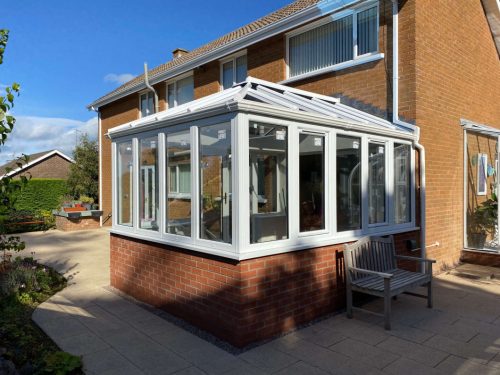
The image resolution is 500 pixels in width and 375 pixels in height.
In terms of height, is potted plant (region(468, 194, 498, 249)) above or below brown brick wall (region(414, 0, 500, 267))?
below

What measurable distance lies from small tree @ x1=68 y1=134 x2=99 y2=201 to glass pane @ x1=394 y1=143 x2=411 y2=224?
15387 mm

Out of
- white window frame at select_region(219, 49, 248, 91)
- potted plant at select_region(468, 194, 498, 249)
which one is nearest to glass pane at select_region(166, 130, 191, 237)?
white window frame at select_region(219, 49, 248, 91)

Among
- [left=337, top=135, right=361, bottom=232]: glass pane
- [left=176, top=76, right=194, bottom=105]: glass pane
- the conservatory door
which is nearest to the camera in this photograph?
[left=337, top=135, right=361, bottom=232]: glass pane

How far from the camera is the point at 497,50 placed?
34.1 ft

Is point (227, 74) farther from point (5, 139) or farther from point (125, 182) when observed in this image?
point (5, 139)

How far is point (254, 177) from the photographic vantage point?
4.56m

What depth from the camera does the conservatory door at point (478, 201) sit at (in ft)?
28.7

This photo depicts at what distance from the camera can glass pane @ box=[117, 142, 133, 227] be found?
6.22m

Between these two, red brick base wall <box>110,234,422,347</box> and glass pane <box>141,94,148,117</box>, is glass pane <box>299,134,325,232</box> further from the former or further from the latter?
glass pane <box>141,94,148,117</box>

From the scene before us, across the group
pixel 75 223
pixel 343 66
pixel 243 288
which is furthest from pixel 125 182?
pixel 75 223

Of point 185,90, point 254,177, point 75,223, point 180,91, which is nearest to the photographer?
point 254,177

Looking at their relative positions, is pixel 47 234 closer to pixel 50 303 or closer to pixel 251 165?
pixel 50 303

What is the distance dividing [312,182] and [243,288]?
1645 millimetres

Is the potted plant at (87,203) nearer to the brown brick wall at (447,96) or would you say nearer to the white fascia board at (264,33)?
the white fascia board at (264,33)
